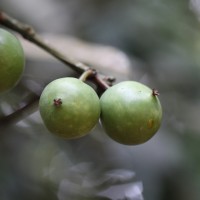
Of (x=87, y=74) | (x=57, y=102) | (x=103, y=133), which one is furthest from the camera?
(x=103, y=133)

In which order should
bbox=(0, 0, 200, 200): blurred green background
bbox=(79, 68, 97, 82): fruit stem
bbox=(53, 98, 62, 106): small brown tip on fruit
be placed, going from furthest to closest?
bbox=(0, 0, 200, 200): blurred green background, bbox=(79, 68, 97, 82): fruit stem, bbox=(53, 98, 62, 106): small brown tip on fruit

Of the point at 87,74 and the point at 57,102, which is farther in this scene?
the point at 87,74

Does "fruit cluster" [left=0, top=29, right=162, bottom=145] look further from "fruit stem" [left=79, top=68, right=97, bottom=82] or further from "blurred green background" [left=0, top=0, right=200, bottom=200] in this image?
"blurred green background" [left=0, top=0, right=200, bottom=200]

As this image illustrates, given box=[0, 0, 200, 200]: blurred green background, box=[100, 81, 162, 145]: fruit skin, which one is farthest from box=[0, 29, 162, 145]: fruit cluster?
box=[0, 0, 200, 200]: blurred green background

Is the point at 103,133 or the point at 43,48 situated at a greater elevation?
the point at 43,48

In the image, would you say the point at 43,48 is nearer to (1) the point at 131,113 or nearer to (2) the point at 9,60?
(2) the point at 9,60

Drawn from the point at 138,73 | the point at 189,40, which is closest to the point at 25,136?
the point at 138,73

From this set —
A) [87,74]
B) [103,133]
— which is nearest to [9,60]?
[87,74]

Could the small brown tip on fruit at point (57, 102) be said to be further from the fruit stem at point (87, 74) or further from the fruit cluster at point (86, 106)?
the fruit stem at point (87, 74)
